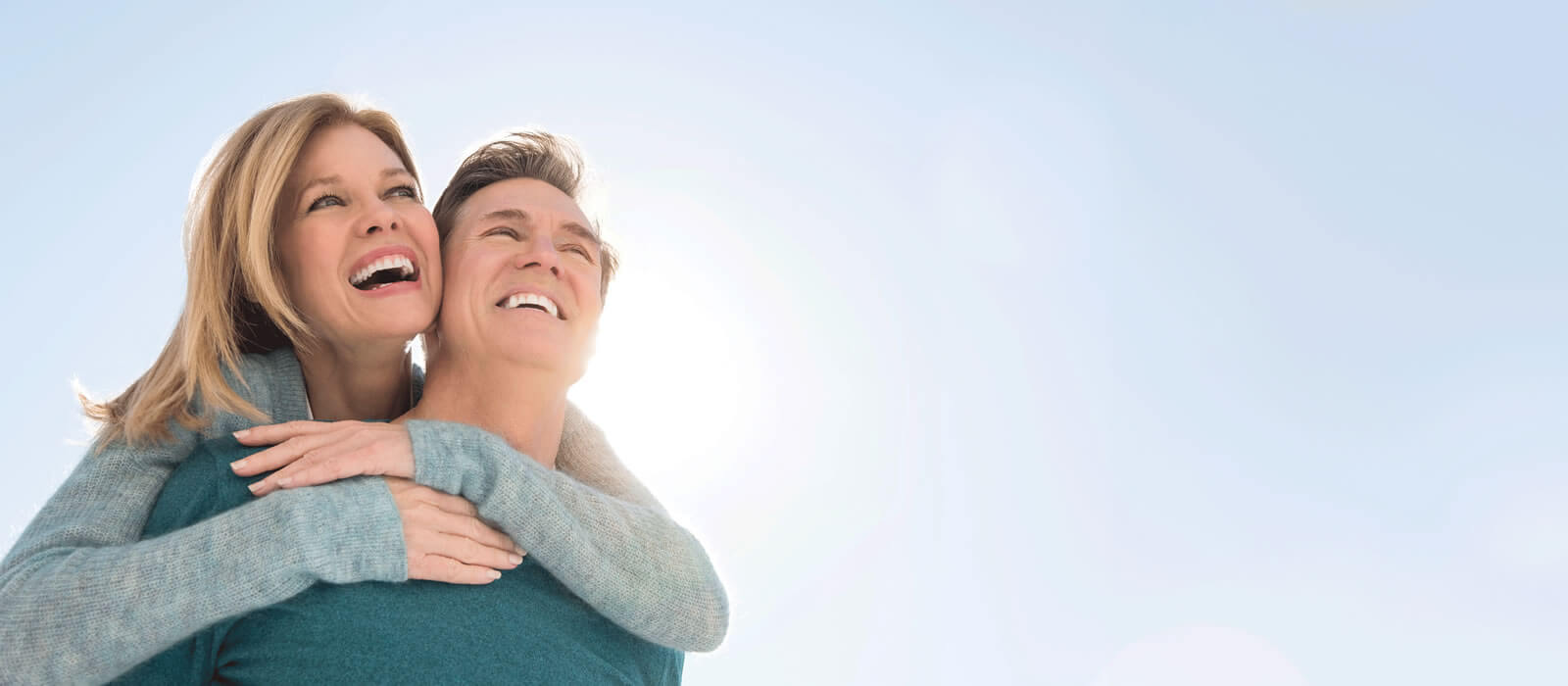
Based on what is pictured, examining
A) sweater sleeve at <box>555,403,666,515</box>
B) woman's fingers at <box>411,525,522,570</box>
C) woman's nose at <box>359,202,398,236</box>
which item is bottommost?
woman's fingers at <box>411,525,522,570</box>

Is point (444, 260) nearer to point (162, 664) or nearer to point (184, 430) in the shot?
point (184, 430)

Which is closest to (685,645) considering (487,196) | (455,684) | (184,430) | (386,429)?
(455,684)

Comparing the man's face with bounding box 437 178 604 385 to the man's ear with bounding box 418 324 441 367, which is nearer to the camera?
the man's face with bounding box 437 178 604 385

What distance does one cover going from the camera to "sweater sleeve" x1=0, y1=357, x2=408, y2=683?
87.9 inches

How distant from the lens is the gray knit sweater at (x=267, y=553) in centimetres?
224

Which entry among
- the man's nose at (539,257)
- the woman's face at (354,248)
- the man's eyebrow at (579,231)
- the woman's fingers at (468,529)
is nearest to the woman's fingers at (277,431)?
the woman's fingers at (468,529)

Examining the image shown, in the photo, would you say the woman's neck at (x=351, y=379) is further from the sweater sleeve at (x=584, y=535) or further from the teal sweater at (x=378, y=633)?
the sweater sleeve at (x=584, y=535)

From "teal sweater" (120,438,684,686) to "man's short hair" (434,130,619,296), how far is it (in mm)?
1218

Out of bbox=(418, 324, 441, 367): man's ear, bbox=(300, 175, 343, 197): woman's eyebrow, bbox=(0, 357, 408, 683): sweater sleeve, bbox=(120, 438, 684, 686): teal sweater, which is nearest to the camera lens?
bbox=(0, 357, 408, 683): sweater sleeve

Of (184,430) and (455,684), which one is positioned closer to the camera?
(455,684)

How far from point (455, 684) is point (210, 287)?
1278 millimetres

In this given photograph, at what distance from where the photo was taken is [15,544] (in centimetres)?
249

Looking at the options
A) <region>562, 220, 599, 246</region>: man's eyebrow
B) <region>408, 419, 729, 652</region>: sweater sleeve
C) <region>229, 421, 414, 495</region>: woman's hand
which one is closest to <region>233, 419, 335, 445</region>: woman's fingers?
<region>229, 421, 414, 495</region>: woman's hand

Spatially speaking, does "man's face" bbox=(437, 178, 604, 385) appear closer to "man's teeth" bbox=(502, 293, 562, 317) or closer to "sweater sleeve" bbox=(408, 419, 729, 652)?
"man's teeth" bbox=(502, 293, 562, 317)
